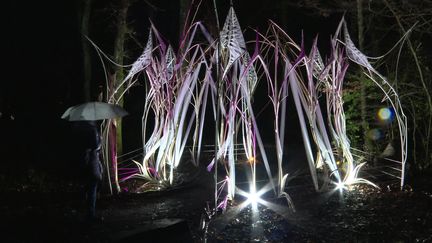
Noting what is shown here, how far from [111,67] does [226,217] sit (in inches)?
332

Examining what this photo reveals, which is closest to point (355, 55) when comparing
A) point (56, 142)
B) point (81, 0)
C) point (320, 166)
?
point (320, 166)

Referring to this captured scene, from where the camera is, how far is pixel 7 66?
57.2 feet

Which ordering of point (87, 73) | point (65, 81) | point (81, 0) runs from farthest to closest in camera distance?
point (65, 81) < point (81, 0) < point (87, 73)

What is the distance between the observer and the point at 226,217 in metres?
7.94

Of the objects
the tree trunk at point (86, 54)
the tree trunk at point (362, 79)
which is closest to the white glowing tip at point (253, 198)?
the tree trunk at point (362, 79)

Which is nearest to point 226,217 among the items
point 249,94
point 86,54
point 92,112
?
point 249,94

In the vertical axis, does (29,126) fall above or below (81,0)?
below

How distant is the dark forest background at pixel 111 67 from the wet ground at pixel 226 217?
279cm

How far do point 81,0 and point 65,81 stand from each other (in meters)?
5.70

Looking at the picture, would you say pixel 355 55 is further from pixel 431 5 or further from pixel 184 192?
pixel 184 192

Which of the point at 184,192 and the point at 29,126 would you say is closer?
the point at 184,192

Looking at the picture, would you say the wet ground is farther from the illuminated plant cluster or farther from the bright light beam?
the illuminated plant cluster

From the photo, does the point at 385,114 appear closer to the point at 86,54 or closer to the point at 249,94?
the point at 249,94

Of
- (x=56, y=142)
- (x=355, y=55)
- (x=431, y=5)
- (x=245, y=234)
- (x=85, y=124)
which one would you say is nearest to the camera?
(x=245, y=234)
